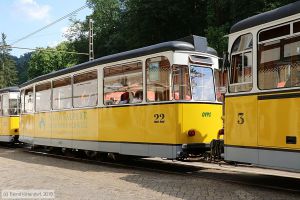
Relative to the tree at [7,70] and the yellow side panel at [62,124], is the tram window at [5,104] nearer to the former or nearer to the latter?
the yellow side panel at [62,124]

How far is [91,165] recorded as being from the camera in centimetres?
1414

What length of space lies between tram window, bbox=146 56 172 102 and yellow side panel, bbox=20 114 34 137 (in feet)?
30.5

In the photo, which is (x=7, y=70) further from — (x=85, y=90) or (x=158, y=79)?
(x=158, y=79)

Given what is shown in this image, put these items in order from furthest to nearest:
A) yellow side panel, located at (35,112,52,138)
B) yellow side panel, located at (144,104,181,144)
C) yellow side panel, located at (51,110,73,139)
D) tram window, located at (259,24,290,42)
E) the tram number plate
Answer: yellow side panel, located at (35,112,52,138) < yellow side panel, located at (51,110,73,139) < the tram number plate < yellow side panel, located at (144,104,181,144) < tram window, located at (259,24,290,42)

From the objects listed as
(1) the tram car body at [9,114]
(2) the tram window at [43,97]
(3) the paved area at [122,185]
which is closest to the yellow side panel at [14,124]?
(1) the tram car body at [9,114]

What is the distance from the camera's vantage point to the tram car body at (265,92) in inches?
328

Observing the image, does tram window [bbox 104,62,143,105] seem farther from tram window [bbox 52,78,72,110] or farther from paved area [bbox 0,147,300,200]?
tram window [bbox 52,78,72,110]

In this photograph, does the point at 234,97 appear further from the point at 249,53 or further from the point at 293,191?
the point at 293,191

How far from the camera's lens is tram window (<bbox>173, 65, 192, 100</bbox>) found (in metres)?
11.6

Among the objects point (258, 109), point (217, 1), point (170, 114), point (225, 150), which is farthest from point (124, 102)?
point (217, 1)

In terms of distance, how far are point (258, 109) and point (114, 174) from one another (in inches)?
170

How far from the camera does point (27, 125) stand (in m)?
20.9

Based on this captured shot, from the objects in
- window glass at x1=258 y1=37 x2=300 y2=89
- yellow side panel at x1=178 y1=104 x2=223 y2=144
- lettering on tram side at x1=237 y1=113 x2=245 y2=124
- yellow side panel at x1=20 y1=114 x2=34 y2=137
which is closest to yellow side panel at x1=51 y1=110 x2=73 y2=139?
yellow side panel at x1=20 y1=114 x2=34 y2=137

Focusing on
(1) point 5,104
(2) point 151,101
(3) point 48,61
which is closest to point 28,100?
(1) point 5,104
